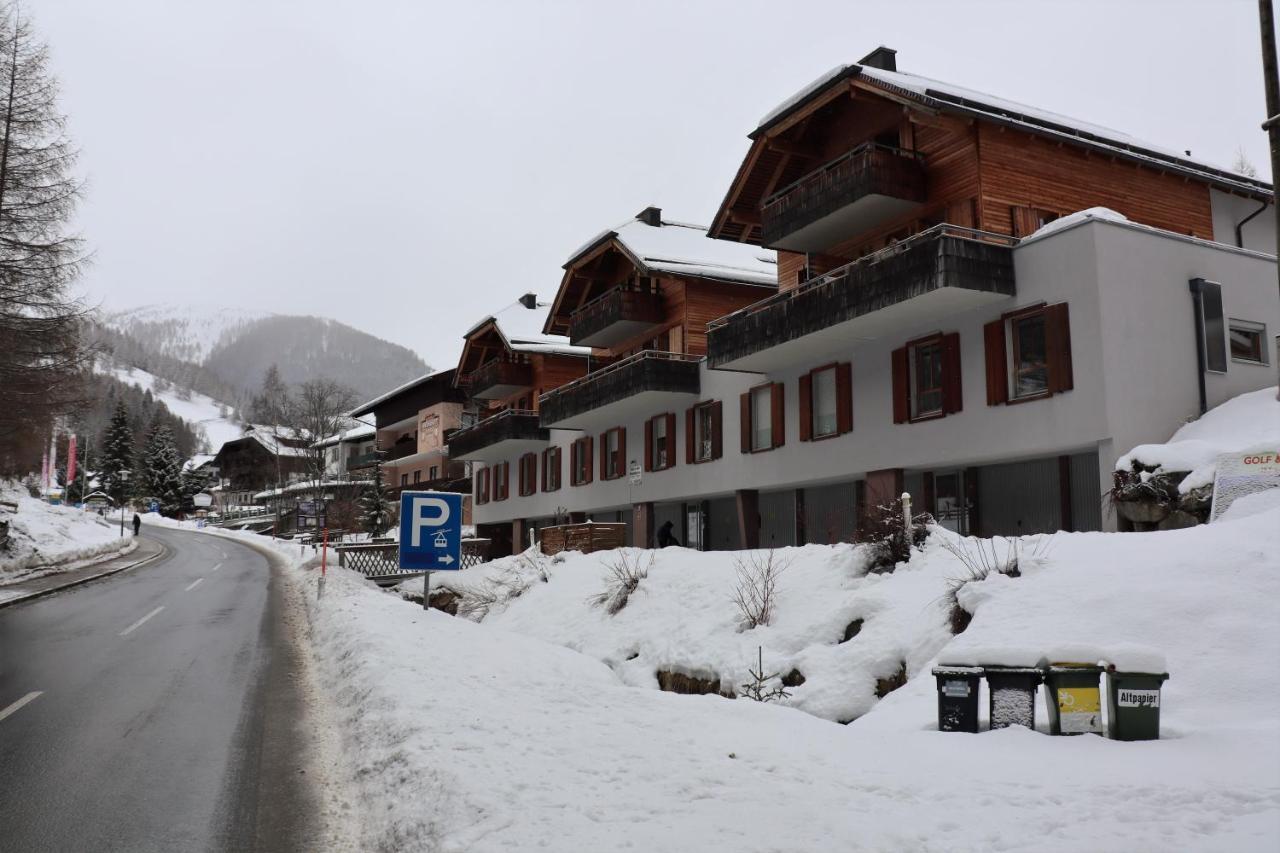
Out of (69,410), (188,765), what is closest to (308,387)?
(69,410)

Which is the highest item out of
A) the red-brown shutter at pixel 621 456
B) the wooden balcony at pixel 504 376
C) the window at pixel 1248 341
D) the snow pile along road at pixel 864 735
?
the wooden balcony at pixel 504 376

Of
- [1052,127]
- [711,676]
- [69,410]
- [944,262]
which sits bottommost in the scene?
[711,676]

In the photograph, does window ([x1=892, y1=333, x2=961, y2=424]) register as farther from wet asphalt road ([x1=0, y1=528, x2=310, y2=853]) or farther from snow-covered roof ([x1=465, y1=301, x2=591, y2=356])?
snow-covered roof ([x1=465, y1=301, x2=591, y2=356])

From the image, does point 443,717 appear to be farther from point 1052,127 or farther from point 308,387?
point 308,387

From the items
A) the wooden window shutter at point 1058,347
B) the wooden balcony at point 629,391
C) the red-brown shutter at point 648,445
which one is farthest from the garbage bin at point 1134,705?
the red-brown shutter at point 648,445

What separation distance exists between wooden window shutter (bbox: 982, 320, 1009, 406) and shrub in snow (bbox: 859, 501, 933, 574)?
19.1 feet

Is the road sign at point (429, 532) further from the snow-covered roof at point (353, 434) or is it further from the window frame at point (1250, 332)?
the snow-covered roof at point (353, 434)

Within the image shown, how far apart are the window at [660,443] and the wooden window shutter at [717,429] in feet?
8.57

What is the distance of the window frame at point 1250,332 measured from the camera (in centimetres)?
2003

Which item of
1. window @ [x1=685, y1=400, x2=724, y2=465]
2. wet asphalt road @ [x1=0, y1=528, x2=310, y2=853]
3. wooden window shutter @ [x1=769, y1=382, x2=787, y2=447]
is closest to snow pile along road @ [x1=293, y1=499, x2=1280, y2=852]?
wet asphalt road @ [x1=0, y1=528, x2=310, y2=853]

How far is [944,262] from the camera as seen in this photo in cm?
1905

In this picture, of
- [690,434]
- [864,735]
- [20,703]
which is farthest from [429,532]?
[690,434]

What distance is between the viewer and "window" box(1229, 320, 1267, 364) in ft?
66.3

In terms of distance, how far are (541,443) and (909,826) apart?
38.0 meters
